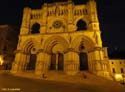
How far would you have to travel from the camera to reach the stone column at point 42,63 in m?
25.7

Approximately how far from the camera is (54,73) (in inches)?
961

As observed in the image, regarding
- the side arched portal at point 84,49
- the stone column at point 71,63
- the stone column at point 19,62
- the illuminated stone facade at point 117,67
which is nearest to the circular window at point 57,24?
the side arched portal at point 84,49

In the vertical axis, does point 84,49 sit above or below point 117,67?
above

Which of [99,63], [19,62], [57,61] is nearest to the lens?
[99,63]

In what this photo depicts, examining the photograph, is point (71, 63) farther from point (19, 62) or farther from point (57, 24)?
point (19, 62)

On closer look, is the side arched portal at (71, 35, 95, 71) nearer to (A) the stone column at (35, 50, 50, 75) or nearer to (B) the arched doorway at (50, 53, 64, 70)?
(B) the arched doorway at (50, 53, 64, 70)

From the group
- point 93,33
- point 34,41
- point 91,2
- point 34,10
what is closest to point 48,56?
point 34,41

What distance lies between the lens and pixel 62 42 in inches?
1101

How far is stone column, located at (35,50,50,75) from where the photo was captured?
25.7 meters

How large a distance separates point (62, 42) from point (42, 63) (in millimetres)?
5922

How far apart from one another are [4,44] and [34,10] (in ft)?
37.3

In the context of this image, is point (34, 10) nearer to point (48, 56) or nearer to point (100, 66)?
point (48, 56)

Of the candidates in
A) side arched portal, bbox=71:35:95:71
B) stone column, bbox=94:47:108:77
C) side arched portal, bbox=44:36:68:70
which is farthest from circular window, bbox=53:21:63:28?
stone column, bbox=94:47:108:77

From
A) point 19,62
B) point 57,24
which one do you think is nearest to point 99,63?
point 57,24
